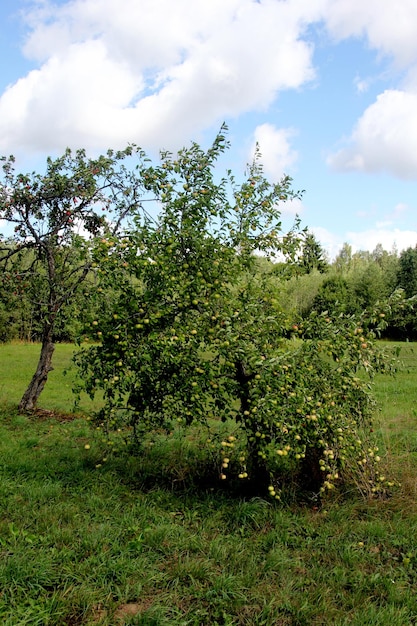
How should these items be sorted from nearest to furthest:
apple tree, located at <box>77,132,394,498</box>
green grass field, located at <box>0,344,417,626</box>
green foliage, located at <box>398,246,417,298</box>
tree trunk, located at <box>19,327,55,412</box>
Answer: green grass field, located at <box>0,344,417,626</box> → apple tree, located at <box>77,132,394,498</box> → tree trunk, located at <box>19,327,55,412</box> → green foliage, located at <box>398,246,417,298</box>

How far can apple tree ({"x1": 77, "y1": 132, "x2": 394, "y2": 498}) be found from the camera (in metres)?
4.69

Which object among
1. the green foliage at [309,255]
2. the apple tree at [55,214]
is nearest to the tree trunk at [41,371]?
the apple tree at [55,214]

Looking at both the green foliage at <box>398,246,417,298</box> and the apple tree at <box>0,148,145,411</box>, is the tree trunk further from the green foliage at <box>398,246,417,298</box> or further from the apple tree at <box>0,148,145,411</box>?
the green foliage at <box>398,246,417,298</box>

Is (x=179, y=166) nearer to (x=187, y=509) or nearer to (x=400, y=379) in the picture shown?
(x=187, y=509)

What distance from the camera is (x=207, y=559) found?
3.86 metres

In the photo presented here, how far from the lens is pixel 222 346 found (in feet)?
15.3

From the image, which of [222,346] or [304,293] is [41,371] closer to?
[222,346]

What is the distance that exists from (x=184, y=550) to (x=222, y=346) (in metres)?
1.83

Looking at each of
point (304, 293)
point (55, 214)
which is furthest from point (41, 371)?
point (304, 293)

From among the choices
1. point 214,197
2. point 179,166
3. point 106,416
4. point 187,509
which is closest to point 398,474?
point 187,509

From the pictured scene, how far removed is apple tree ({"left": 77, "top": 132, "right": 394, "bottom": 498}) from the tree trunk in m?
4.54

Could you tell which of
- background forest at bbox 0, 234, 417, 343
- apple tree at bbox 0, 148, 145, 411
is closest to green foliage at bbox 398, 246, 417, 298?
background forest at bbox 0, 234, 417, 343

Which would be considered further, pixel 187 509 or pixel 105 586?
pixel 187 509

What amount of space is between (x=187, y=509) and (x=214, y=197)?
3.37 metres
